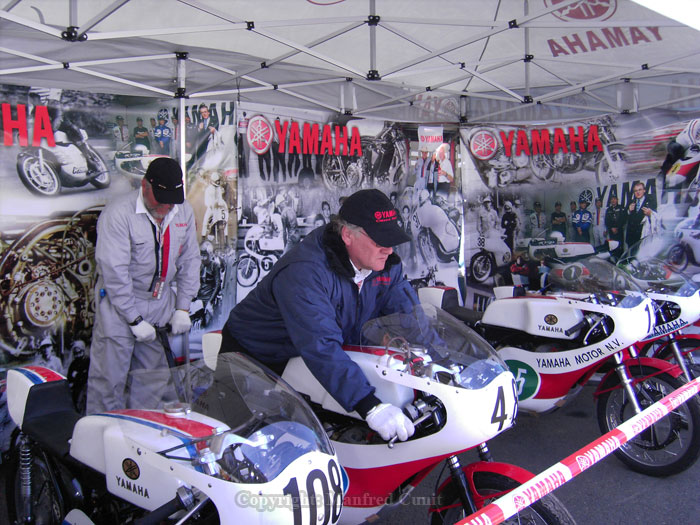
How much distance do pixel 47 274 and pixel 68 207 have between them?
0.52 metres

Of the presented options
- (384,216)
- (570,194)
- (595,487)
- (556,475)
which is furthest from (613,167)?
(556,475)

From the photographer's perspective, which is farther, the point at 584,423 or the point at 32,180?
the point at 584,423

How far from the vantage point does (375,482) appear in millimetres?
2225

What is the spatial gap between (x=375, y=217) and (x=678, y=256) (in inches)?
192

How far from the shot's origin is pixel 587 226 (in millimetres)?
6445

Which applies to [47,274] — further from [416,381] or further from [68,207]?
[416,381]

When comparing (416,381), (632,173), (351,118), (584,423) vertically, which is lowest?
(584,423)

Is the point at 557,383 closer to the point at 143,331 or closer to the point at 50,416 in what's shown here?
the point at 143,331

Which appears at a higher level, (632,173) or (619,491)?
(632,173)

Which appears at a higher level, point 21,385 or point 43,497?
point 21,385

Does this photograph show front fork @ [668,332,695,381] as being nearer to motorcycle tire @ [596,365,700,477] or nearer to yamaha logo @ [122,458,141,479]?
motorcycle tire @ [596,365,700,477]

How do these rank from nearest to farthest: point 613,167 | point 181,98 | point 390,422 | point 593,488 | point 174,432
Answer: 1. point 174,432
2. point 390,422
3. point 593,488
4. point 181,98
5. point 613,167

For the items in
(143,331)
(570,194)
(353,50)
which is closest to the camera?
(143,331)

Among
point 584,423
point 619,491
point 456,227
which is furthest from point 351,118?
point 619,491
